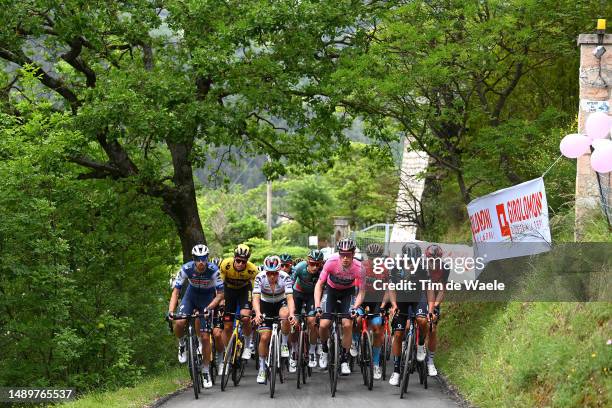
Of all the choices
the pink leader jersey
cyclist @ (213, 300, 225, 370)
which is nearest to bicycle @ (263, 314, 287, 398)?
the pink leader jersey

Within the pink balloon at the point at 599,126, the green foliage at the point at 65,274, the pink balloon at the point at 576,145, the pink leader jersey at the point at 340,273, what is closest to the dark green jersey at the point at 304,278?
the pink leader jersey at the point at 340,273

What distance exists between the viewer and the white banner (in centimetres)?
1392

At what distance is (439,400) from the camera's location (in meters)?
12.7

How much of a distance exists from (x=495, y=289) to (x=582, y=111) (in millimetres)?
3214

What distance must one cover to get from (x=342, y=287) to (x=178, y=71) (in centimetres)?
996

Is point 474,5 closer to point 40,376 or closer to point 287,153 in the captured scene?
point 287,153

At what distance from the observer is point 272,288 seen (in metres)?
14.6

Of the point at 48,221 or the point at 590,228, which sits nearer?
the point at 590,228

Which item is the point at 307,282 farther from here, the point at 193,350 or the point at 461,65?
the point at 461,65

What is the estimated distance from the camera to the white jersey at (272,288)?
14.2 m

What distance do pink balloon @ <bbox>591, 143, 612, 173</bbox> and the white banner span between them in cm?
169

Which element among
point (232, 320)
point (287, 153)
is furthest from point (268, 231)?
point (232, 320)

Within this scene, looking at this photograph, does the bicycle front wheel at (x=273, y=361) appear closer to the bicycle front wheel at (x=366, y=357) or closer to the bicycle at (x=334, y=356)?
the bicycle at (x=334, y=356)

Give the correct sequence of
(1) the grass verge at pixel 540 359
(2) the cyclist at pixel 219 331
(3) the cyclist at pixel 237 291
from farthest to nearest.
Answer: (3) the cyclist at pixel 237 291, (2) the cyclist at pixel 219 331, (1) the grass verge at pixel 540 359
